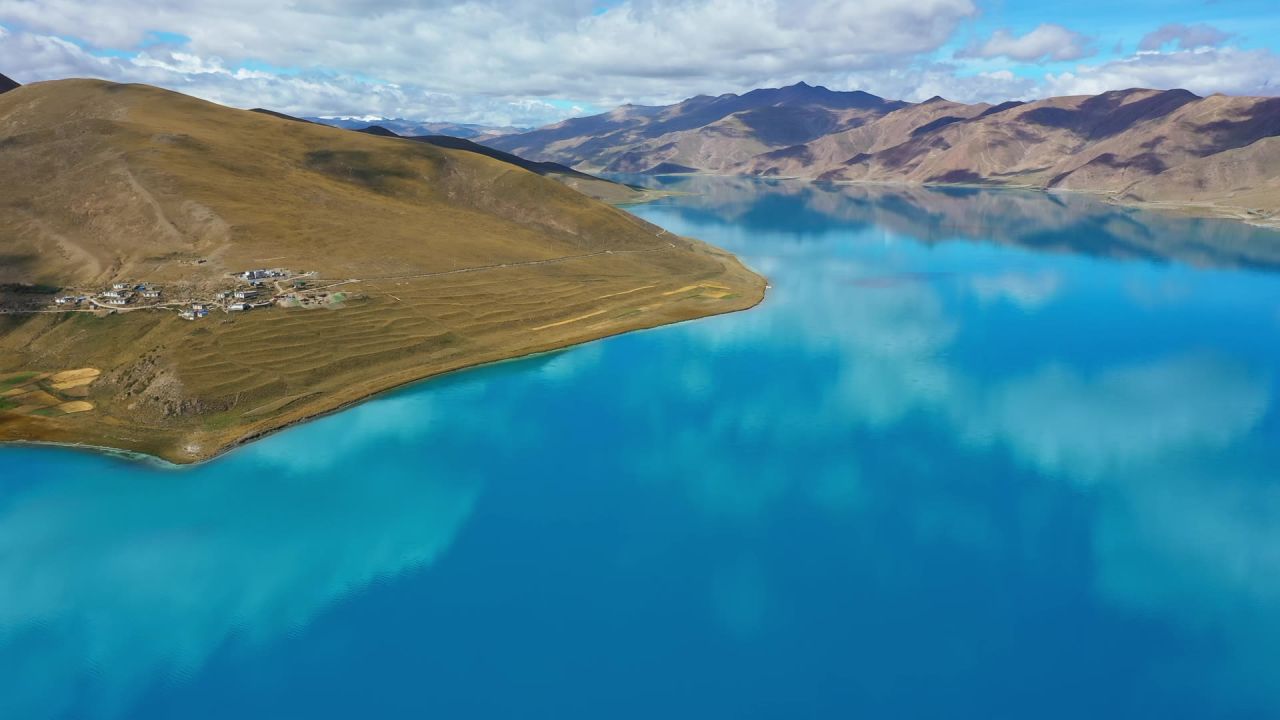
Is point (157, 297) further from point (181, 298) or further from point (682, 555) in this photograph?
point (682, 555)

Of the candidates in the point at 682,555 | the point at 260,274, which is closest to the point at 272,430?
the point at 260,274

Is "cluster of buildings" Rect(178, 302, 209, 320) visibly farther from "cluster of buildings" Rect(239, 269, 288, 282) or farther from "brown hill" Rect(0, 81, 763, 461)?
"cluster of buildings" Rect(239, 269, 288, 282)

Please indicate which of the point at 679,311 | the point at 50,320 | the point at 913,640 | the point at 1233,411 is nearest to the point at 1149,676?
the point at 913,640

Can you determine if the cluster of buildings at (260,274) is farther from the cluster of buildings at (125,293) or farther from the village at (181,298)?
the cluster of buildings at (125,293)

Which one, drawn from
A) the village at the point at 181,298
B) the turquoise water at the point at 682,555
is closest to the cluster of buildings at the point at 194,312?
the village at the point at 181,298

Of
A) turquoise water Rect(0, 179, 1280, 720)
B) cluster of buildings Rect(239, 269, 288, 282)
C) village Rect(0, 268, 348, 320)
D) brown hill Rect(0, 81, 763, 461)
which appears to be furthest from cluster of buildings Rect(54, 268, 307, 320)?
turquoise water Rect(0, 179, 1280, 720)
